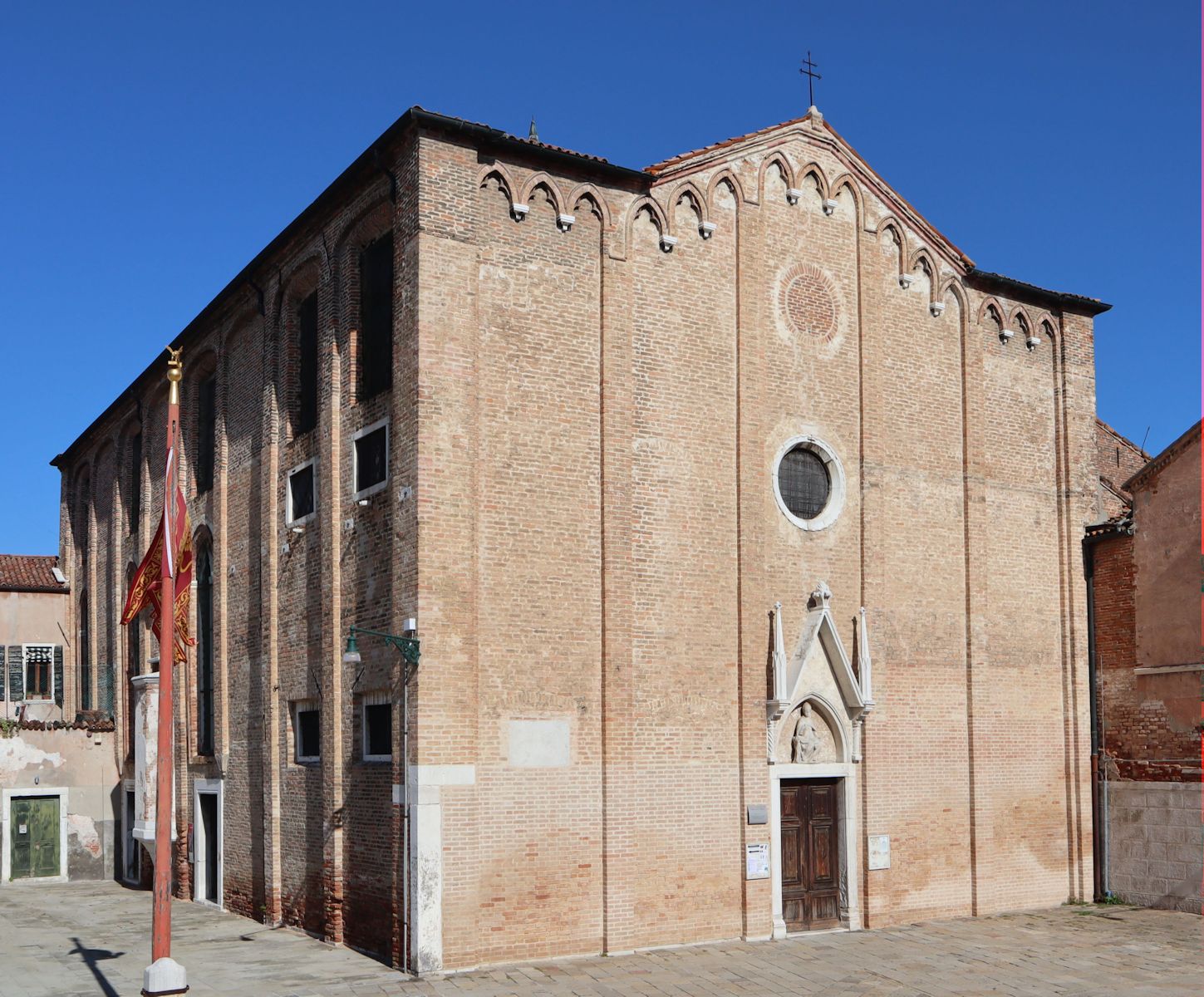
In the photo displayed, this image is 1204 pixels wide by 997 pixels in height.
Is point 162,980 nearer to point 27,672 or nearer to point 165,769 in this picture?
point 165,769

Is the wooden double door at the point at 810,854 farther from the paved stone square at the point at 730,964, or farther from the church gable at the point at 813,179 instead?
the church gable at the point at 813,179

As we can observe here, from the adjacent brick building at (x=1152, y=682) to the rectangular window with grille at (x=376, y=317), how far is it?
1205cm

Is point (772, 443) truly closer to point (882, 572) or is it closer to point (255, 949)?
point (882, 572)

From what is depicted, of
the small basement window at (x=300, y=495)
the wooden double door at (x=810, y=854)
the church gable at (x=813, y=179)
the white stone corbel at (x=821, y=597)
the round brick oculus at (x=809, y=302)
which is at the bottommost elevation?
the wooden double door at (x=810, y=854)

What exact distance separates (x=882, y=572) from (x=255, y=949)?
1024 cm

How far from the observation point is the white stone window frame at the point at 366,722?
53.5 ft

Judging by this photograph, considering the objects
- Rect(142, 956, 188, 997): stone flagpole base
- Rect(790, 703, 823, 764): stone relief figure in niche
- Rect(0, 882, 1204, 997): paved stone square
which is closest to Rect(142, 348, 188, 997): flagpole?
Rect(142, 956, 188, 997): stone flagpole base

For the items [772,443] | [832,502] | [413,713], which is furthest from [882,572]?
[413,713]

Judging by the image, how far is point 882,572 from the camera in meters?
19.3

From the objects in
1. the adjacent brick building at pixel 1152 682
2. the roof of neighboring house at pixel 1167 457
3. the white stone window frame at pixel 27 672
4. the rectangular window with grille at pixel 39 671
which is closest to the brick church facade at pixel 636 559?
the adjacent brick building at pixel 1152 682

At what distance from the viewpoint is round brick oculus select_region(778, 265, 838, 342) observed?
19062mm

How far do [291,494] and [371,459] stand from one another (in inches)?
112

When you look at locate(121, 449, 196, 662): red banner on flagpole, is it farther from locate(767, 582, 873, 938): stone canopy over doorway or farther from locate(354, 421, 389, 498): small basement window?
locate(767, 582, 873, 938): stone canopy over doorway

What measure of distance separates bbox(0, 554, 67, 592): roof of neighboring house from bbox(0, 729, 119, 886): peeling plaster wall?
270 inches
